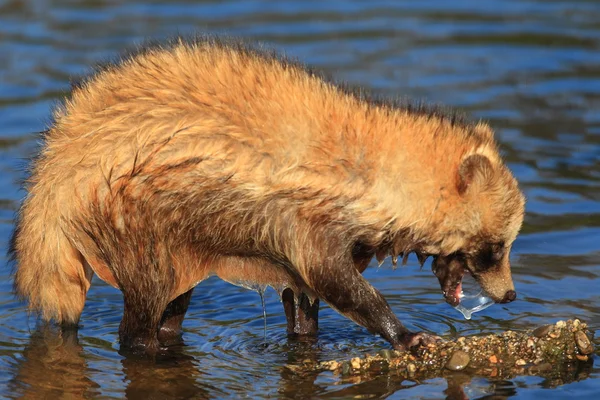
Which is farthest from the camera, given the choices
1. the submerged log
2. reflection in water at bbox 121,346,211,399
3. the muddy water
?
the muddy water

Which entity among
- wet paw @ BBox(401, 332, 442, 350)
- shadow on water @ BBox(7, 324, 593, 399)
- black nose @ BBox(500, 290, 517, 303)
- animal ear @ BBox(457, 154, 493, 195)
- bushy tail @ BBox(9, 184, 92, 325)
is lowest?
shadow on water @ BBox(7, 324, 593, 399)

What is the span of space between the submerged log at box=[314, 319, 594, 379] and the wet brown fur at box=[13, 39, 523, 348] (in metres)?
0.19

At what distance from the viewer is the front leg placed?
812 cm

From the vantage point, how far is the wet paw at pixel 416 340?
8.28m

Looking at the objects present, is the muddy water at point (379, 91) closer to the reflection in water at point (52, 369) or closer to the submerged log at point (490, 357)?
the reflection in water at point (52, 369)

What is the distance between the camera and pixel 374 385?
8.02m

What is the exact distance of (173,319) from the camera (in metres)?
9.05

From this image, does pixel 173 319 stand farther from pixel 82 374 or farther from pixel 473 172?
pixel 473 172

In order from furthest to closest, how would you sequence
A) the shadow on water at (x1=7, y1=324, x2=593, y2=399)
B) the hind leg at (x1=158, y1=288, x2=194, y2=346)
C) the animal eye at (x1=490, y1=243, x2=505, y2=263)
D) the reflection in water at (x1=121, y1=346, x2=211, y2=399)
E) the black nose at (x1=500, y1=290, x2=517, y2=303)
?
1. the hind leg at (x1=158, y1=288, x2=194, y2=346)
2. the black nose at (x1=500, y1=290, x2=517, y2=303)
3. the animal eye at (x1=490, y1=243, x2=505, y2=263)
4. the reflection in water at (x1=121, y1=346, x2=211, y2=399)
5. the shadow on water at (x1=7, y1=324, x2=593, y2=399)

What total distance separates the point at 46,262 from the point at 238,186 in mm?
1405

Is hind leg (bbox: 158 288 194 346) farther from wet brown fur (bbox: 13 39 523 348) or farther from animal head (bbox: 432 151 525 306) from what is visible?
animal head (bbox: 432 151 525 306)

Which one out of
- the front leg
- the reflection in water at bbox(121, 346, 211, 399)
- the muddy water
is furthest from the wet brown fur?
the muddy water

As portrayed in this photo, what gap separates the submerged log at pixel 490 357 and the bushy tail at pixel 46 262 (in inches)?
67.6

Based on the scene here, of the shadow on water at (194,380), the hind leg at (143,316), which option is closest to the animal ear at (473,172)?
the shadow on water at (194,380)
